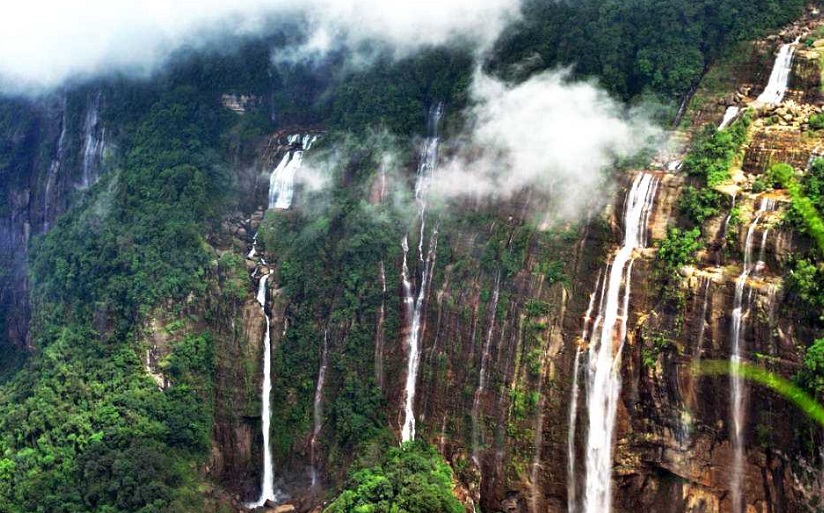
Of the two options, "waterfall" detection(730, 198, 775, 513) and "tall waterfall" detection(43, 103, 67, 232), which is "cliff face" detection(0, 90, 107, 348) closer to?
"tall waterfall" detection(43, 103, 67, 232)

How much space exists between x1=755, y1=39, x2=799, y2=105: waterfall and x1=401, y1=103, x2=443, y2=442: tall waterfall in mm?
14220

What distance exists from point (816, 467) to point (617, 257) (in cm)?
942

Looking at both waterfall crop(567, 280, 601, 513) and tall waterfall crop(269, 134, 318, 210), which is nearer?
waterfall crop(567, 280, 601, 513)

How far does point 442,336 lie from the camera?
110 ft

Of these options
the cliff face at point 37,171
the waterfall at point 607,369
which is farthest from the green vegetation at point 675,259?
the cliff face at point 37,171

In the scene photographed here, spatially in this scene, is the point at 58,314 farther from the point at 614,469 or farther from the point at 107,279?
the point at 614,469

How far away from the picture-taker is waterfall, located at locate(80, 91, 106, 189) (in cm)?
4694

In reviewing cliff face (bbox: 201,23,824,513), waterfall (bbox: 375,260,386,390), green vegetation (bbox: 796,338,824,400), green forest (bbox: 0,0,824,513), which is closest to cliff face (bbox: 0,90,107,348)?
green forest (bbox: 0,0,824,513)

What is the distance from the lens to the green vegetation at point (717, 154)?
1106 inches

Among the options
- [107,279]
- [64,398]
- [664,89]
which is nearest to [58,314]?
[107,279]

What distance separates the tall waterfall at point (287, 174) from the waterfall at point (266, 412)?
15.4ft

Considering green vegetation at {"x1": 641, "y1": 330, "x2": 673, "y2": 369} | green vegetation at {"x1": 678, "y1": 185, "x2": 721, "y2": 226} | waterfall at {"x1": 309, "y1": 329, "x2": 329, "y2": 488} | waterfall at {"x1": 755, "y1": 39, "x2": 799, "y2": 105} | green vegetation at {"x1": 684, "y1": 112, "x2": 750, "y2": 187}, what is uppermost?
waterfall at {"x1": 755, "y1": 39, "x2": 799, "y2": 105}

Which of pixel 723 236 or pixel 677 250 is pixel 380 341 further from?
pixel 723 236

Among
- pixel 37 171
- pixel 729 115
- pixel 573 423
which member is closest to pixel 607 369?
pixel 573 423
